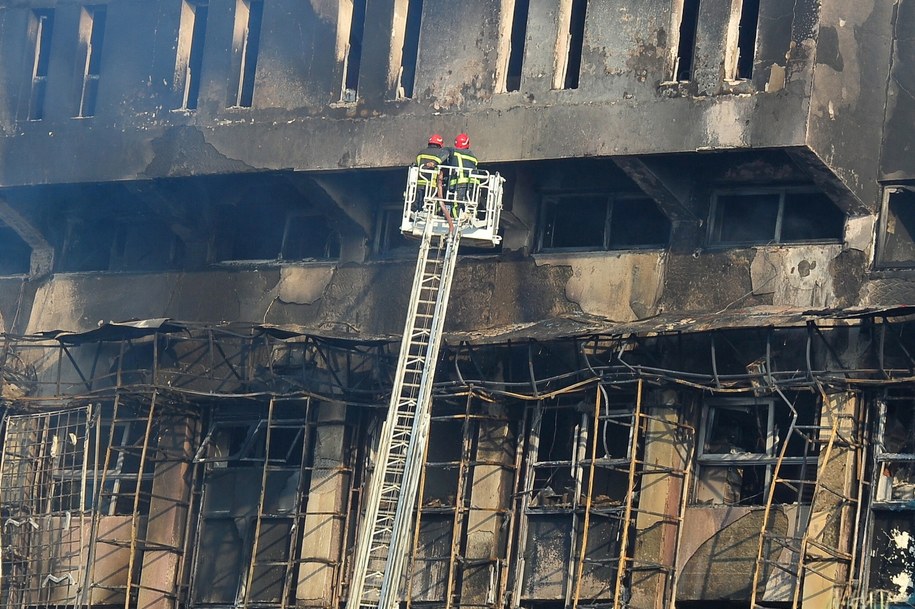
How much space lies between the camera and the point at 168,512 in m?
25.9

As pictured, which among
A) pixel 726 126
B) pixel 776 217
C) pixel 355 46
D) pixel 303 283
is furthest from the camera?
pixel 303 283

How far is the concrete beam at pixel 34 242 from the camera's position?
91.1ft

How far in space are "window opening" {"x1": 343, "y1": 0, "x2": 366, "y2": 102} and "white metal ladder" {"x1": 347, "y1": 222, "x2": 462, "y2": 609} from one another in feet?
7.90

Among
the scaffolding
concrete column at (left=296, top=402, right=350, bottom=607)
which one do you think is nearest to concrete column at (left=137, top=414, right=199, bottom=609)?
the scaffolding

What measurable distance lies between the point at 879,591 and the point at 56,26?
12.8 metres

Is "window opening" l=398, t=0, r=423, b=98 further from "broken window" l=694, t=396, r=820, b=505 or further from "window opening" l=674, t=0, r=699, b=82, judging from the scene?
"broken window" l=694, t=396, r=820, b=505

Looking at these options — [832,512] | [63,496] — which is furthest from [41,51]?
[832,512]

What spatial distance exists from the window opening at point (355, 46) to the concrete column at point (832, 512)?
23.2ft

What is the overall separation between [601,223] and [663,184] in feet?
4.22

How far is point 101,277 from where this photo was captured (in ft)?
90.3

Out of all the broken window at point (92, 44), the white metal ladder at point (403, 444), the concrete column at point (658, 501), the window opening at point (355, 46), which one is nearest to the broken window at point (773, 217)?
the concrete column at point (658, 501)

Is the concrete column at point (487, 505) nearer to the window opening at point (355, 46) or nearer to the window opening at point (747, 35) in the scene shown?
the window opening at point (355, 46)

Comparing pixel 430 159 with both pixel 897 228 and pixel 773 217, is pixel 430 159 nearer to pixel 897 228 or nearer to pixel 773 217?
pixel 773 217

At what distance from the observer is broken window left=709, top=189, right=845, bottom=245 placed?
23.3 m
